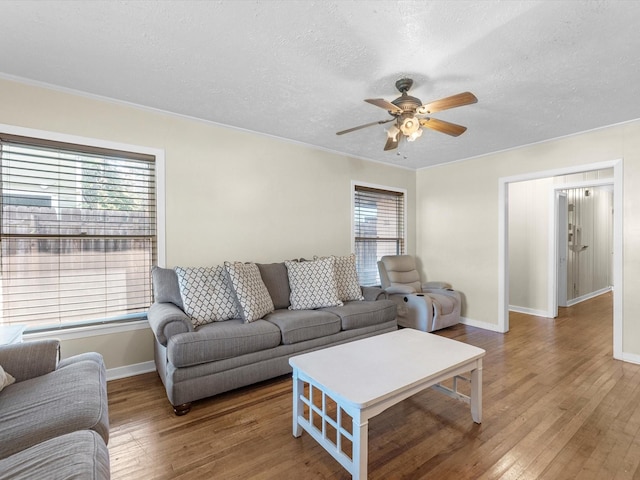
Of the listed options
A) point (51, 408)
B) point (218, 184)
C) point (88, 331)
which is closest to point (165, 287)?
point (88, 331)

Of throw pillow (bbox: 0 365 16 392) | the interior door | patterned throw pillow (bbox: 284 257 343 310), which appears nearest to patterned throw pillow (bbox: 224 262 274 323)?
patterned throw pillow (bbox: 284 257 343 310)

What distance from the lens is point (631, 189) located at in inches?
125

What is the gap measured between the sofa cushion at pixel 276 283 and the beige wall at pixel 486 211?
2.89 meters

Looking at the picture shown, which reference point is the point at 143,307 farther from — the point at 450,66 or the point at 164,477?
the point at 450,66

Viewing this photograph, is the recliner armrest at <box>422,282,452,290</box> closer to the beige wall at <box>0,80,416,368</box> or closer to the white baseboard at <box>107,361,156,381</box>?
the beige wall at <box>0,80,416,368</box>

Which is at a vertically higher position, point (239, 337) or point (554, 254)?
point (554, 254)

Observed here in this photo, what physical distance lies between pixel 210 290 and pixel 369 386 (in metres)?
1.68

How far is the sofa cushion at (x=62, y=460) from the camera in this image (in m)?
0.96

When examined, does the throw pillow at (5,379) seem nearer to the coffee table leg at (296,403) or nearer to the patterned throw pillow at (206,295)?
the patterned throw pillow at (206,295)

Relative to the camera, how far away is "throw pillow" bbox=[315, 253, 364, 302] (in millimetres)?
3569

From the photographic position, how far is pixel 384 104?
2115 mm

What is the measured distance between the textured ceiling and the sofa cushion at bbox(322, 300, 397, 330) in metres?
1.95

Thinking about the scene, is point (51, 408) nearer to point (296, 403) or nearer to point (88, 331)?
point (296, 403)

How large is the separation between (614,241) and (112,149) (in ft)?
16.7
